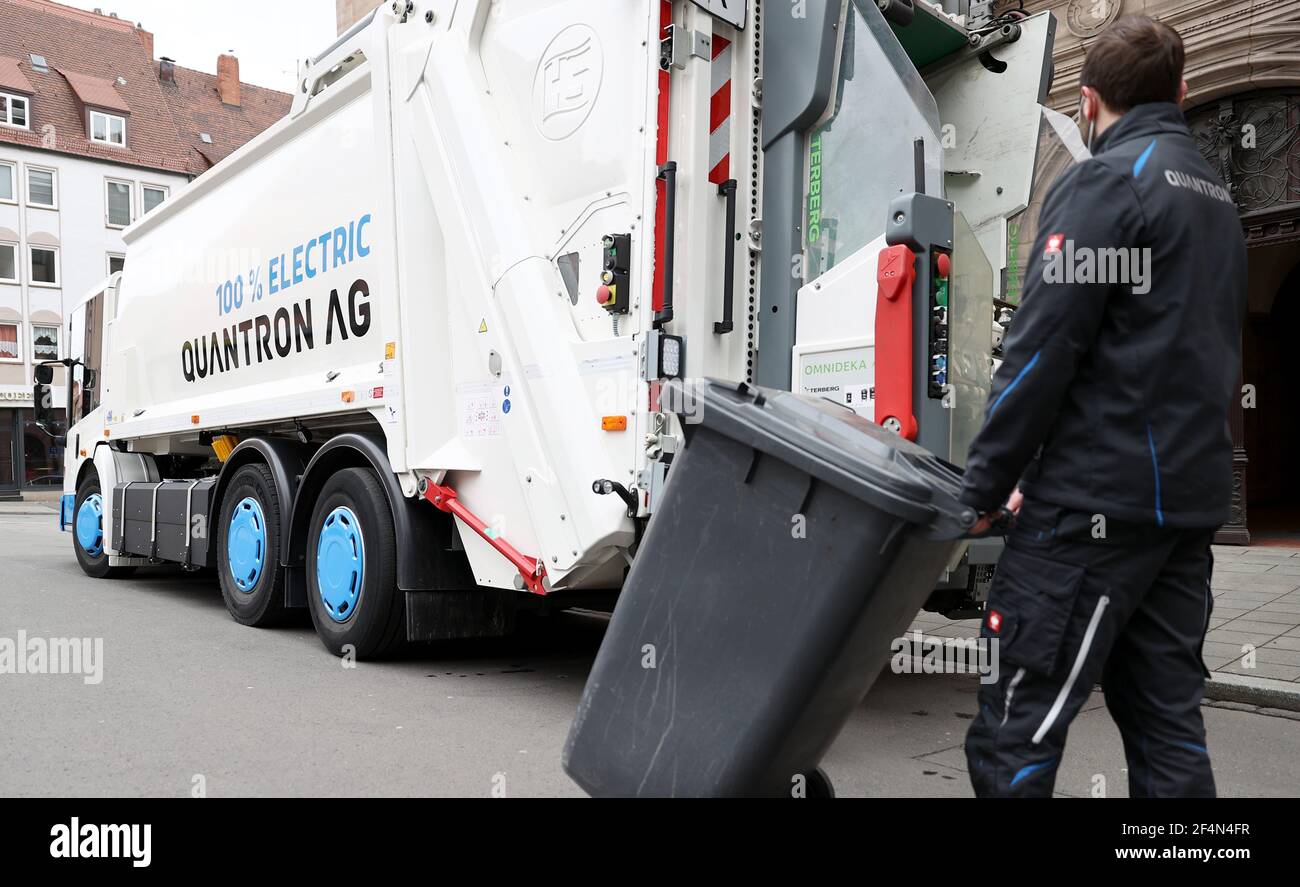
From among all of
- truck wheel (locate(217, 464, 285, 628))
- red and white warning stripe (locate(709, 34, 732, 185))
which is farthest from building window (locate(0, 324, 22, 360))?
red and white warning stripe (locate(709, 34, 732, 185))

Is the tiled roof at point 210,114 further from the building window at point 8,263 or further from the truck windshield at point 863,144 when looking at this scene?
the truck windshield at point 863,144

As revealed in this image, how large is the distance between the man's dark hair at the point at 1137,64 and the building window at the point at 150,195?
36.7m

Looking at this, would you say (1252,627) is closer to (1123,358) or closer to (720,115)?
(720,115)

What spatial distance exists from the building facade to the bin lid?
3187 cm

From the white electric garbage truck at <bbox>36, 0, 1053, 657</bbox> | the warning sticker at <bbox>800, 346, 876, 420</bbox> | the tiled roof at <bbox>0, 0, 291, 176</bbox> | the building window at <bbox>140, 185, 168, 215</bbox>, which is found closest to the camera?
the warning sticker at <bbox>800, 346, 876, 420</bbox>

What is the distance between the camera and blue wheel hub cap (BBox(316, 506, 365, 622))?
5008mm

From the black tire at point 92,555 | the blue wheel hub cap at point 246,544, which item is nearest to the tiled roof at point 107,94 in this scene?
the black tire at point 92,555

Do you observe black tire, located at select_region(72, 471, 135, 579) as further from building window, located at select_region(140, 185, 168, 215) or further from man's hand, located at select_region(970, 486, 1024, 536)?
building window, located at select_region(140, 185, 168, 215)

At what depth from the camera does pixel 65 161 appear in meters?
33.1

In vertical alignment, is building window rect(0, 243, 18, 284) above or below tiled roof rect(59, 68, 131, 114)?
below

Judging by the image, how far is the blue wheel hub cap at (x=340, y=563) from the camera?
5008 millimetres

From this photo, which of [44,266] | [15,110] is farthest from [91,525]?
[15,110]

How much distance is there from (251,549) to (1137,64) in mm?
5148
